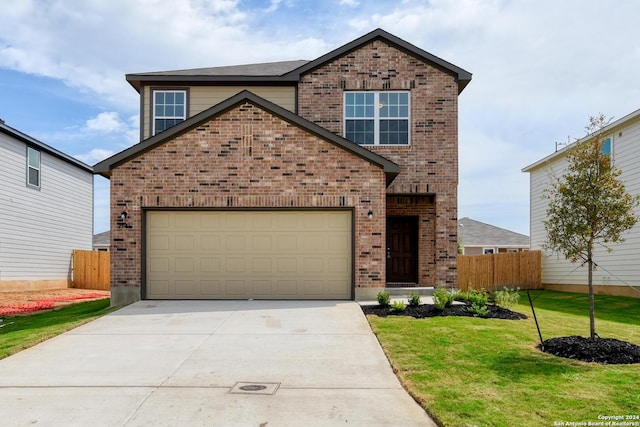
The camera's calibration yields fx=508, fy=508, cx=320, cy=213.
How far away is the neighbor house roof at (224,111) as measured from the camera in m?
12.8

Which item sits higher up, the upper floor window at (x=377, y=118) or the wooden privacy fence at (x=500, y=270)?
the upper floor window at (x=377, y=118)

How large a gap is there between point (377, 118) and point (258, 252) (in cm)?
578

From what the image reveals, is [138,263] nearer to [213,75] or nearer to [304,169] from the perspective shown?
[304,169]

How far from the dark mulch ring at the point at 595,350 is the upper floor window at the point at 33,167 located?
820 inches

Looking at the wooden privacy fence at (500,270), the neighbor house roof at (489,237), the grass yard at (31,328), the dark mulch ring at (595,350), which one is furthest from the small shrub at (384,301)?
the neighbor house roof at (489,237)

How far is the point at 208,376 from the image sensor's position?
6621 millimetres

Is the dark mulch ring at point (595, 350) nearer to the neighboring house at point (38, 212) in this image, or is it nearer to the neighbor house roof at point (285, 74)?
the neighbor house roof at point (285, 74)

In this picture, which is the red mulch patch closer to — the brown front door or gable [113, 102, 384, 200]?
gable [113, 102, 384, 200]

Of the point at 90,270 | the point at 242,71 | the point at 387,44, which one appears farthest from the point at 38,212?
the point at 387,44

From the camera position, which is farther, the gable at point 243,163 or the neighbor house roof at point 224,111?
the gable at point 243,163

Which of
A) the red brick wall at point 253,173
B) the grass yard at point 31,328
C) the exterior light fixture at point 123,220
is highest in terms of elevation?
the red brick wall at point 253,173

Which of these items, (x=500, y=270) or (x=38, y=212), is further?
(x=500, y=270)

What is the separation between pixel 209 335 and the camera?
9.02 metres

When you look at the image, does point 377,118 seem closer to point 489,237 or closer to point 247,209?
point 247,209
